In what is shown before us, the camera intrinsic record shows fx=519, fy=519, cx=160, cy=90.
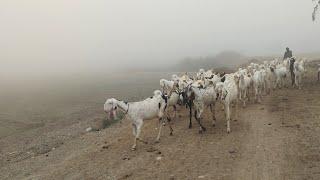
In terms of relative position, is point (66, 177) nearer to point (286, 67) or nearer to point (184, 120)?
point (184, 120)

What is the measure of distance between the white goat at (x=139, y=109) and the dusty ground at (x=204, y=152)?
0.96 meters

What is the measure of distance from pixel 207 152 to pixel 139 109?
3369 millimetres

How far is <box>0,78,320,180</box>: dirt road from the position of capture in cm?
1670

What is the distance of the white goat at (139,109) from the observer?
65.1 ft

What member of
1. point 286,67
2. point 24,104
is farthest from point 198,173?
point 24,104

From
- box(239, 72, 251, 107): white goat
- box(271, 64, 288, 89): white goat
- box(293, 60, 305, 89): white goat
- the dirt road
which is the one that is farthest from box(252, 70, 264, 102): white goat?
box(293, 60, 305, 89): white goat

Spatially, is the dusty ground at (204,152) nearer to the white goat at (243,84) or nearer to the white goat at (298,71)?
the white goat at (243,84)

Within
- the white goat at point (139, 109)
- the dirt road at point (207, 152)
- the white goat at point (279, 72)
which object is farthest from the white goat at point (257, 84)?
the white goat at point (139, 109)

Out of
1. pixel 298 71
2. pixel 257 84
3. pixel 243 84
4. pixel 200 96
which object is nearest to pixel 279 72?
pixel 298 71

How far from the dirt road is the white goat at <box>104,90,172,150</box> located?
0.96 metres

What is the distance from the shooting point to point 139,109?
66.5 feet

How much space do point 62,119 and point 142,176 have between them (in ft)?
82.2

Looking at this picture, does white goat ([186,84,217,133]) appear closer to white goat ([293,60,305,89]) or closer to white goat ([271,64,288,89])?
white goat ([271,64,288,89])

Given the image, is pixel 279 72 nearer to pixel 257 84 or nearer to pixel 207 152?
pixel 257 84
